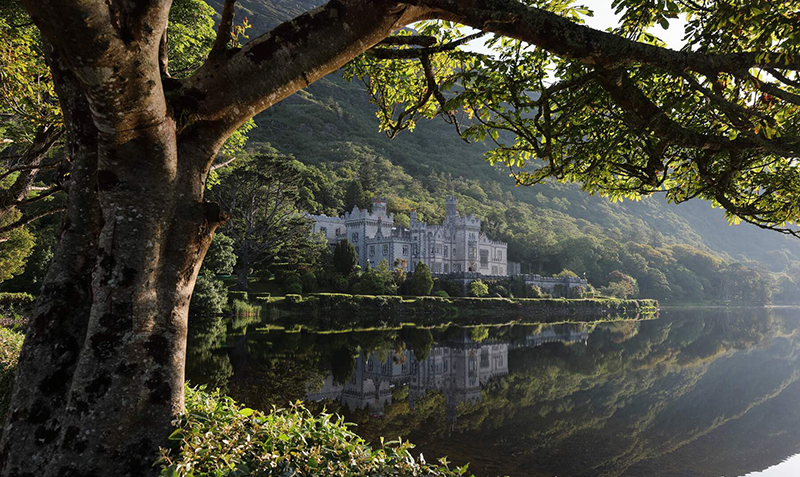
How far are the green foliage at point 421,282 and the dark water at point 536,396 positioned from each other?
18.9 meters

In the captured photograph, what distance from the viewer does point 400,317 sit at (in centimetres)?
4000

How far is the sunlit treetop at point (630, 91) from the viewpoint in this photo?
3887 millimetres

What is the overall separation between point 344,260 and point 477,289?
15070mm

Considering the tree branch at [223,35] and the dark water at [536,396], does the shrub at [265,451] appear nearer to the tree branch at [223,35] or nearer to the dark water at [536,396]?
the tree branch at [223,35]

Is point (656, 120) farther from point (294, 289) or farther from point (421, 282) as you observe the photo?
point (421, 282)

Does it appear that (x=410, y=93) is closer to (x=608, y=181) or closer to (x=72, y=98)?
(x=608, y=181)

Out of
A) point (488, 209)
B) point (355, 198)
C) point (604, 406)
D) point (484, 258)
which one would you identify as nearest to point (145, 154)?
point (604, 406)

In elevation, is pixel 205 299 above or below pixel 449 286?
below

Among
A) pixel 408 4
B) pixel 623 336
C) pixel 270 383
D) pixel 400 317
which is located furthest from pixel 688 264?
pixel 408 4

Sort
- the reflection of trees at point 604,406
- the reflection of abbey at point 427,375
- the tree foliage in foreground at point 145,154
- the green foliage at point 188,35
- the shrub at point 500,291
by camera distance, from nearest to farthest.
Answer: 1. the tree foliage in foreground at point 145,154
2. the reflection of trees at point 604,406
3. the green foliage at point 188,35
4. the reflection of abbey at point 427,375
5. the shrub at point 500,291

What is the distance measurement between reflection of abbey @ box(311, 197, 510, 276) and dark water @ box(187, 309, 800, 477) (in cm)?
3127

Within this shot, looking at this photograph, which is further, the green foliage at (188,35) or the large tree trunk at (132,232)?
the green foliage at (188,35)

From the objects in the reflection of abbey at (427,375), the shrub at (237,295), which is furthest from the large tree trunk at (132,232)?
the shrub at (237,295)

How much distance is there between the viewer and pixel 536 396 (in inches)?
619
